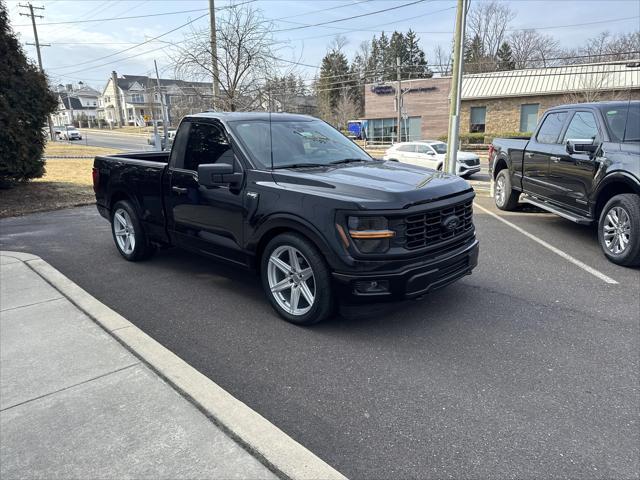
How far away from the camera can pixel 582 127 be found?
22.4ft

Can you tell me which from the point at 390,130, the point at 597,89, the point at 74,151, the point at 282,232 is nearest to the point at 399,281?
the point at 282,232

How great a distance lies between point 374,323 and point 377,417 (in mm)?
1385

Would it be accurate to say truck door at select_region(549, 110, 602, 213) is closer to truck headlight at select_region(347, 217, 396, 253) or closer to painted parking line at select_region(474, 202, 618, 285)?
painted parking line at select_region(474, 202, 618, 285)

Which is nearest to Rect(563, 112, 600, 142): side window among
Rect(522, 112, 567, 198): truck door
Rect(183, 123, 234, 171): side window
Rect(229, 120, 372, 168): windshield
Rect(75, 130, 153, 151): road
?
Rect(522, 112, 567, 198): truck door

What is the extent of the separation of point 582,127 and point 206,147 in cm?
543

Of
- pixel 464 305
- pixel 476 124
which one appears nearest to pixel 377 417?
pixel 464 305

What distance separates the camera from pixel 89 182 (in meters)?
14.2

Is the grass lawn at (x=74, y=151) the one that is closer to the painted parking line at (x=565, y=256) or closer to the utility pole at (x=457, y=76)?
the utility pole at (x=457, y=76)

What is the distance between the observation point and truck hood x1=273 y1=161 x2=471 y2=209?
3656mm

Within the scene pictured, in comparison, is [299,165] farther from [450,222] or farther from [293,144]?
[450,222]

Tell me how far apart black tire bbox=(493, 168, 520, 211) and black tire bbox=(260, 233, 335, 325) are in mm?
6361

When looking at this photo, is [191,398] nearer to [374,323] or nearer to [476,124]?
[374,323]

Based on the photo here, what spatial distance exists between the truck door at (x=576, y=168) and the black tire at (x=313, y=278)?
4.45 metres

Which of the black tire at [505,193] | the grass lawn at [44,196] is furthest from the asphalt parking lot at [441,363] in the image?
the grass lawn at [44,196]
